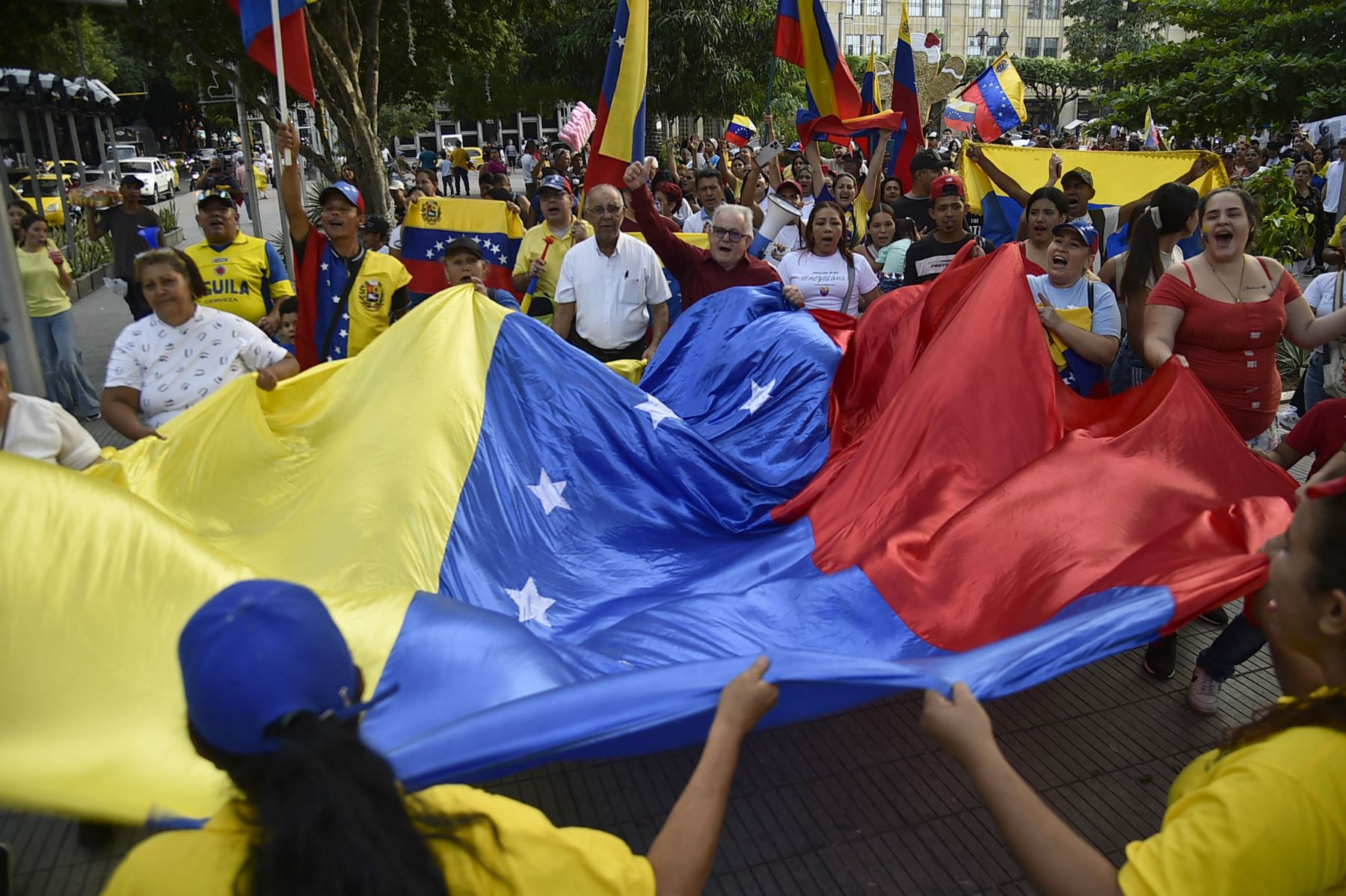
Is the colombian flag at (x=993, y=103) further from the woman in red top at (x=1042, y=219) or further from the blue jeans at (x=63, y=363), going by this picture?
the blue jeans at (x=63, y=363)

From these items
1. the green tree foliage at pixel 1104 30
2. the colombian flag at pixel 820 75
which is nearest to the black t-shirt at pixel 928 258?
the colombian flag at pixel 820 75

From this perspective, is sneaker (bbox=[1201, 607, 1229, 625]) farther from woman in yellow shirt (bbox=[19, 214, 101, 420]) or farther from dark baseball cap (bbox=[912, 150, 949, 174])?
woman in yellow shirt (bbox=[19, 214, 101, 420])

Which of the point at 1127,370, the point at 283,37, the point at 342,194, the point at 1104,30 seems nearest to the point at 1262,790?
the point at 1127,370

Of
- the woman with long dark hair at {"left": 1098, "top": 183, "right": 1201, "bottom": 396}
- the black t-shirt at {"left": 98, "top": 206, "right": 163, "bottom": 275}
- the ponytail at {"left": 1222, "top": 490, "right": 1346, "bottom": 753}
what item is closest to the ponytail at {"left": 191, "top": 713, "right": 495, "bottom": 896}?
the ponytail at {"left": 1222, "top": 490, "right": 1346, "bottom": 753}

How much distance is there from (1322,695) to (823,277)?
4483 mm

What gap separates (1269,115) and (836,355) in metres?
14.6

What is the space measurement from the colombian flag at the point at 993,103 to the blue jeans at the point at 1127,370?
33.3 feet

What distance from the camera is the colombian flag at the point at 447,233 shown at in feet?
28.7

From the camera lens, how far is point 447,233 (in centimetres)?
888

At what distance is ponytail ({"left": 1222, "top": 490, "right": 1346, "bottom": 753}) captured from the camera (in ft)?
4.81

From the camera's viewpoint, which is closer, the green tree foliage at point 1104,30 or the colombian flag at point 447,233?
the colombian flag at point 447,233

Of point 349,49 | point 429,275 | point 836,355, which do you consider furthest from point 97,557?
point 349,49

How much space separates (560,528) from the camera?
3742 millimetres

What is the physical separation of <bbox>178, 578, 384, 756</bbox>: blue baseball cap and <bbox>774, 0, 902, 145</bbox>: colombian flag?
764cm
